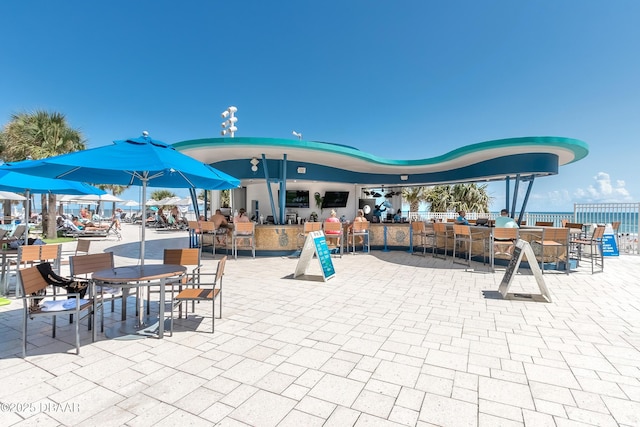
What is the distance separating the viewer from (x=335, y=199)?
1234cm

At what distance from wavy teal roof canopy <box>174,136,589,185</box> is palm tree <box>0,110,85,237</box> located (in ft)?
25.1

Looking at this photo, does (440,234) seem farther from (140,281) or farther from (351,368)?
(140,281)

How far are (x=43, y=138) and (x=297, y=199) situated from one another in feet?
35.7

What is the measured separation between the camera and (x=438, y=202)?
25828mm

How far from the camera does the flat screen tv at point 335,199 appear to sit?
12.1m

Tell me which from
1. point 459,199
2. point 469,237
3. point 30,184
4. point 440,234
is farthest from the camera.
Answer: point 459,199

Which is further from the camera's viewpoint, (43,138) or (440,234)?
(43,138)

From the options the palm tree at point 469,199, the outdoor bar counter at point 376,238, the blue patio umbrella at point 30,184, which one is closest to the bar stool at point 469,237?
the outdoor bar counter at point 376,238

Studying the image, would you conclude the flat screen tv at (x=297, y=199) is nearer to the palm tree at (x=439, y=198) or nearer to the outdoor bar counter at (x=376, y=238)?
the outdoor bar counter at (x=376, y=238)

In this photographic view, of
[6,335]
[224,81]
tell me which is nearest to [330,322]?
[6,335]

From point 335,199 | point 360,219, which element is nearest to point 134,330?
point 360,219

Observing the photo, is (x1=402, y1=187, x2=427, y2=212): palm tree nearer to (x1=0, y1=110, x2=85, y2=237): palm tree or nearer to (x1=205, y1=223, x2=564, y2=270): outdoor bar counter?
(x1=205, y1=223, x2=564, y2=270): outdoor bar counter

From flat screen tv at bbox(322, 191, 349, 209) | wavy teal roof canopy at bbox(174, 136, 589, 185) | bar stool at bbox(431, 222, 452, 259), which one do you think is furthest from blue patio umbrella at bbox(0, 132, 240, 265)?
flat screen tv at bbox(322, 191, 349, 209)

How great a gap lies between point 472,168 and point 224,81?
13.6 meters
